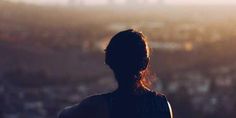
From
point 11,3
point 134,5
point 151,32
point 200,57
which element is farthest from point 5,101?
point 134,5

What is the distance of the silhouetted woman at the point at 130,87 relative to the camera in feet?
4.77

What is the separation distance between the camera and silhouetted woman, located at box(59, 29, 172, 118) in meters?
1.45

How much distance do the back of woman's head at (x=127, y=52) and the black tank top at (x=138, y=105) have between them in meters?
0.06

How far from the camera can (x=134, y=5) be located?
9112cm

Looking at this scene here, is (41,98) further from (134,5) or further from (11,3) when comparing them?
(134,5)

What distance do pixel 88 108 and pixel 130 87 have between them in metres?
0.11

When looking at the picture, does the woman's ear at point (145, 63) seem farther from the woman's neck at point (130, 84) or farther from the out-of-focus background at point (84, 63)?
the out-of-focus background at point (84, 63)

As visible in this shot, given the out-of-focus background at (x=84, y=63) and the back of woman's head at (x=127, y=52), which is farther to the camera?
the out-of-focus background at (x=84, y=63)

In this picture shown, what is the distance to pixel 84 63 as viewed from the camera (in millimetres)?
36031

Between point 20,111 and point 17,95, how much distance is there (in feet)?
12.8

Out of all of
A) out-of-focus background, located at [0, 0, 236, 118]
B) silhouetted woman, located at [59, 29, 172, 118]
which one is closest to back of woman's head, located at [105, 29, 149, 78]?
silhouetted woman, located at [59, 29, 172, 118]

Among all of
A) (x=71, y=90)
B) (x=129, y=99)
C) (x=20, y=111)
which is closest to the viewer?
(x=129, y=99)

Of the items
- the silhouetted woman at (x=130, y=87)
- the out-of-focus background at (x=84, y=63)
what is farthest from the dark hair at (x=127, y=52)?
the out-of-focus background at (x=84, y=63)

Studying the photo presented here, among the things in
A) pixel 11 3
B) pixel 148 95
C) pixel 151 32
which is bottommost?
pixel 148 95
